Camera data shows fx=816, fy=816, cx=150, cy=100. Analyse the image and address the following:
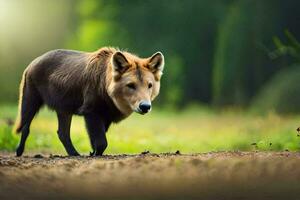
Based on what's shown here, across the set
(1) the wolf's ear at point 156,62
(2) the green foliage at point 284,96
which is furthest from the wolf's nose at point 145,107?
(2) the green foliage at point 284,96

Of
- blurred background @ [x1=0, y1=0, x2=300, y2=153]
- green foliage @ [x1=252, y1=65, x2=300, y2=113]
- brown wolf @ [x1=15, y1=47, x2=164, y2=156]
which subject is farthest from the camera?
green foliage @ [x1=252, y1=65, x2=300, y2=113]

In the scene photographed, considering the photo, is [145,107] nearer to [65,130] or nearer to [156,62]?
[156,62]

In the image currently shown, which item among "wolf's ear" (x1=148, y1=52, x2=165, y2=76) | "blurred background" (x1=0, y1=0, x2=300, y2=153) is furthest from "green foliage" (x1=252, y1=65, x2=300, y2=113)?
"wolf's ear" (x1=148, y1=52, x2=165, y2=76)

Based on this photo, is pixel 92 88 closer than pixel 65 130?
Yes

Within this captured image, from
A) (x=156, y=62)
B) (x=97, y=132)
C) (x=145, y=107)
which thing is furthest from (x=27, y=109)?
(x=145, y=107)

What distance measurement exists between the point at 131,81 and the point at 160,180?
2958 mm

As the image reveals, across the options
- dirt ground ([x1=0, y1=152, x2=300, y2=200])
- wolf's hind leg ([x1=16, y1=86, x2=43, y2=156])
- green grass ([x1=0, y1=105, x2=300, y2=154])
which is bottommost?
dirt ground ([x1=0, y1=152, x2=300, y2=200])

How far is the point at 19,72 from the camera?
103 ft

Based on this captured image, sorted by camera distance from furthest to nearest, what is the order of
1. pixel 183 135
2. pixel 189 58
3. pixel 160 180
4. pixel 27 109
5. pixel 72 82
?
1. pixel 189 58
2. pixel 183 135
3. pixel 27 109
4. pixel 72 82
5. pixel 160 180

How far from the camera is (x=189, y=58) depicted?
102 feet

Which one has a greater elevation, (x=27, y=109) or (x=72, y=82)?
(x=72, y=82)

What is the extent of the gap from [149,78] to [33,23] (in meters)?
24.7

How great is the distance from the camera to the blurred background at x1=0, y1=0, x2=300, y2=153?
16.8 metres

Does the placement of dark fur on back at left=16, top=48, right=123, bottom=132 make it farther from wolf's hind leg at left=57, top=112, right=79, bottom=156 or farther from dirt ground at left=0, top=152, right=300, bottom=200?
dirt ground at left=0, top=152, right=300, bottom=200
